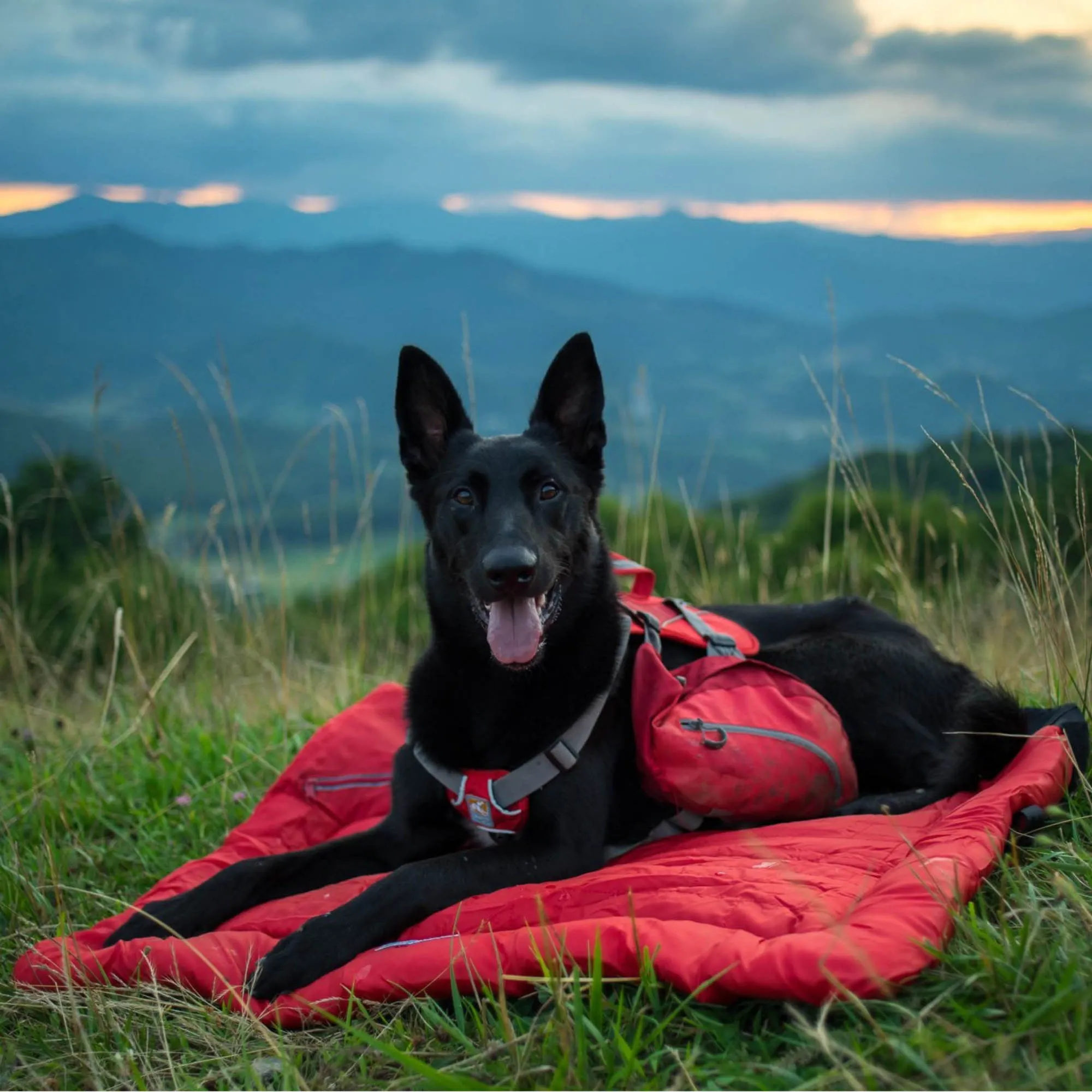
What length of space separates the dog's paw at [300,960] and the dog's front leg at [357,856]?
0.43m

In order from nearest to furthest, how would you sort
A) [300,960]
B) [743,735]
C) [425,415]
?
[300,960] → [743,735] → [425,415]

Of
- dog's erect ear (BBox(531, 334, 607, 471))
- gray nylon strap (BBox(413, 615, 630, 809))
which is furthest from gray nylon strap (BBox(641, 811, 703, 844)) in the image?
dog's erect ear (BBox(531, 334, 607, 471))

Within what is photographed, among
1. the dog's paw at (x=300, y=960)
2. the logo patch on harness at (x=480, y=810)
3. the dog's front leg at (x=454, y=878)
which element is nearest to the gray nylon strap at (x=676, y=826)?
the dog's front leg at (x=454, y=878)

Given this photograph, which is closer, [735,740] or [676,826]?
[735,740]

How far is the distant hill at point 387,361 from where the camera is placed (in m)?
4.05

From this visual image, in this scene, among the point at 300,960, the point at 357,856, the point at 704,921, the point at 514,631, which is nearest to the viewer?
the point at 704,921

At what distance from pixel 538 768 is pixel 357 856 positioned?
2.16 feet

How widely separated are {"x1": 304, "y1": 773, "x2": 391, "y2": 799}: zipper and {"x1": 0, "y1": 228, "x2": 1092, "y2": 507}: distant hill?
4.07 feet

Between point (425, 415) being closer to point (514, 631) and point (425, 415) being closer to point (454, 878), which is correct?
point (514, 631)

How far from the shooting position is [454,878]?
102 inches

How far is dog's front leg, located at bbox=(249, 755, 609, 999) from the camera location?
2.41 meters

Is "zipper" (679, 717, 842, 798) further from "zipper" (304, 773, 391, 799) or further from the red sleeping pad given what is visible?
"zipper" (304, 773, 391, 799)

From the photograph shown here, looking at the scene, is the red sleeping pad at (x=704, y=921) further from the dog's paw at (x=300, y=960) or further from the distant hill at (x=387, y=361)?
the distant hill at (x=387, y=361)

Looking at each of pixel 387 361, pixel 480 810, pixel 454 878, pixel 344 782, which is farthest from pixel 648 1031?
pixel 387 361
